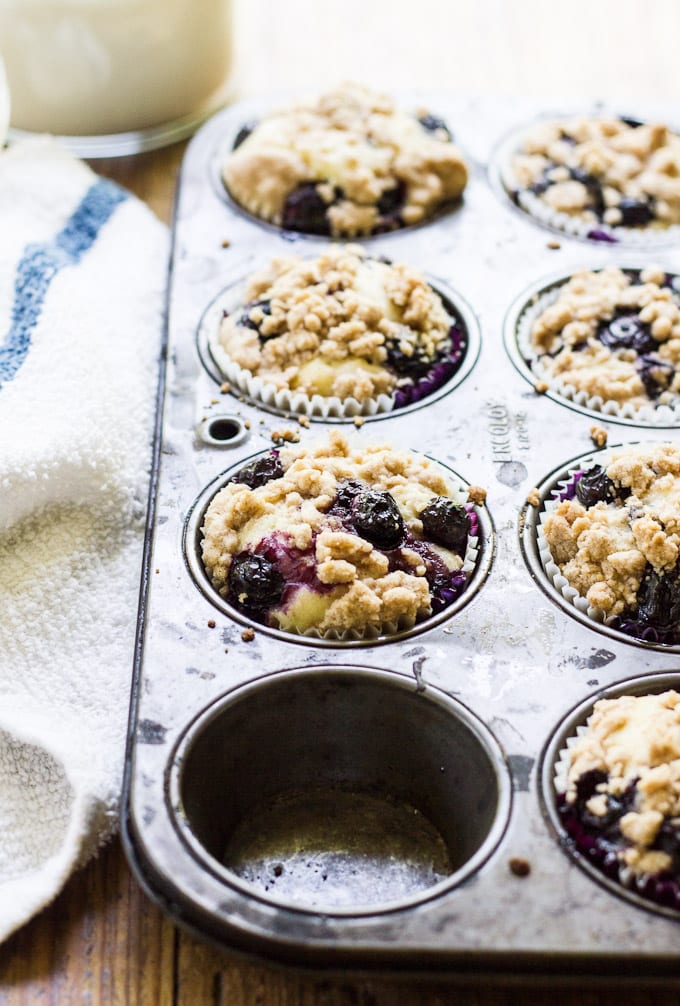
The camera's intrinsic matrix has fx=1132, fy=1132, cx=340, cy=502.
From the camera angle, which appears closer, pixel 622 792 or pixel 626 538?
pixel 622 792

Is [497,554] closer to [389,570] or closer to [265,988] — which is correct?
[389,570]

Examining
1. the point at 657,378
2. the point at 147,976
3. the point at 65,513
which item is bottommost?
the point at 147,976

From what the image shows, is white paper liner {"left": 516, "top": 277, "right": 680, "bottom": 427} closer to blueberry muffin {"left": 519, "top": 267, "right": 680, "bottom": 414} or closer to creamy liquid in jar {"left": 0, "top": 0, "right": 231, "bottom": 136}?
blueberry muffin {"left": 519, "top": 267, "right": 680, "bottom": 414}

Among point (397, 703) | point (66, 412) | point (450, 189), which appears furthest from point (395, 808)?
point (450, 189)

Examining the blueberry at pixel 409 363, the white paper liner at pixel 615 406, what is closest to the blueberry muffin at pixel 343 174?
the blueberry at pixel 409 363

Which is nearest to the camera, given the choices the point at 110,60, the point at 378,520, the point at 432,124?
the point at 378,520

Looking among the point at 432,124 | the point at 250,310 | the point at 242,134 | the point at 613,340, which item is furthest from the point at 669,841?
the point at 242,134

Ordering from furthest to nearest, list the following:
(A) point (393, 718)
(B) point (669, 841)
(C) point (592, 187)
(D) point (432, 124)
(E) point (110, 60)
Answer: (E) point (110, 60), (D) point (432, 124), (C) point (592, 187), (A) point (393, 718), (B) point (669, 841)

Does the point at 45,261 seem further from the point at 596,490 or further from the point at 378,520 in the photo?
the point at 596,490
